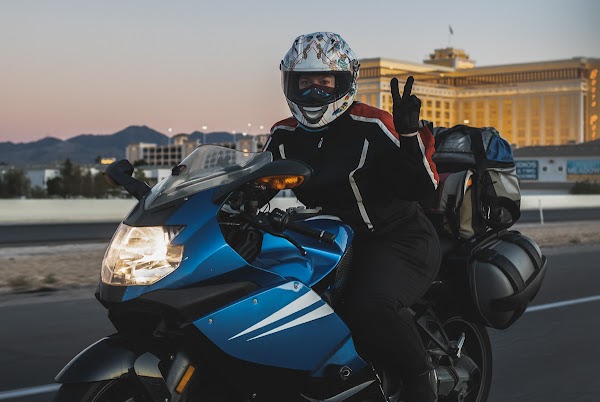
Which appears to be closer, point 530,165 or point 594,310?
point 594,310

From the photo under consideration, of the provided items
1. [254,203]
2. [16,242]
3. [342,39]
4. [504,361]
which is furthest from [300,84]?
[16,242]

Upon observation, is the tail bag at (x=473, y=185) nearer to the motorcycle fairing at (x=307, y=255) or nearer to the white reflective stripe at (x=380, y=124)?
the white reflective stripe at (x=380, y=124)

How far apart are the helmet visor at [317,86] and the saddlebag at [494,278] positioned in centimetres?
129

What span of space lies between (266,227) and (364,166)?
688mm

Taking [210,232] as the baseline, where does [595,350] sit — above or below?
below

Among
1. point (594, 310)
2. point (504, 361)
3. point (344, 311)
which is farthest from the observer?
point (594, 310)

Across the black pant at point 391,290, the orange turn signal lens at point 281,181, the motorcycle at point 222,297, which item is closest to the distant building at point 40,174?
the black pant at point 391,290

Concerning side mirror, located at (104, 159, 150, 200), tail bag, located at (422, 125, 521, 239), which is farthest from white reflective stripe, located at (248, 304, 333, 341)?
tail bag, located at (422, 125, 521, 239)

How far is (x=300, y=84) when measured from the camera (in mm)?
4410

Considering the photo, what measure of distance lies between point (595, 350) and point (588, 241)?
15508mm

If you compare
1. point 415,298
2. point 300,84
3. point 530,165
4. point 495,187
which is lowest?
point 530,165

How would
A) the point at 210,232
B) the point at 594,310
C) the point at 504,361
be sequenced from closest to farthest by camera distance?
the point at 210,232 < the point at 504,361 < the point at 594,310

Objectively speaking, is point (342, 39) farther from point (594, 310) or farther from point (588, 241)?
point (588, 241)

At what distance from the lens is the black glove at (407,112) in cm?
412
